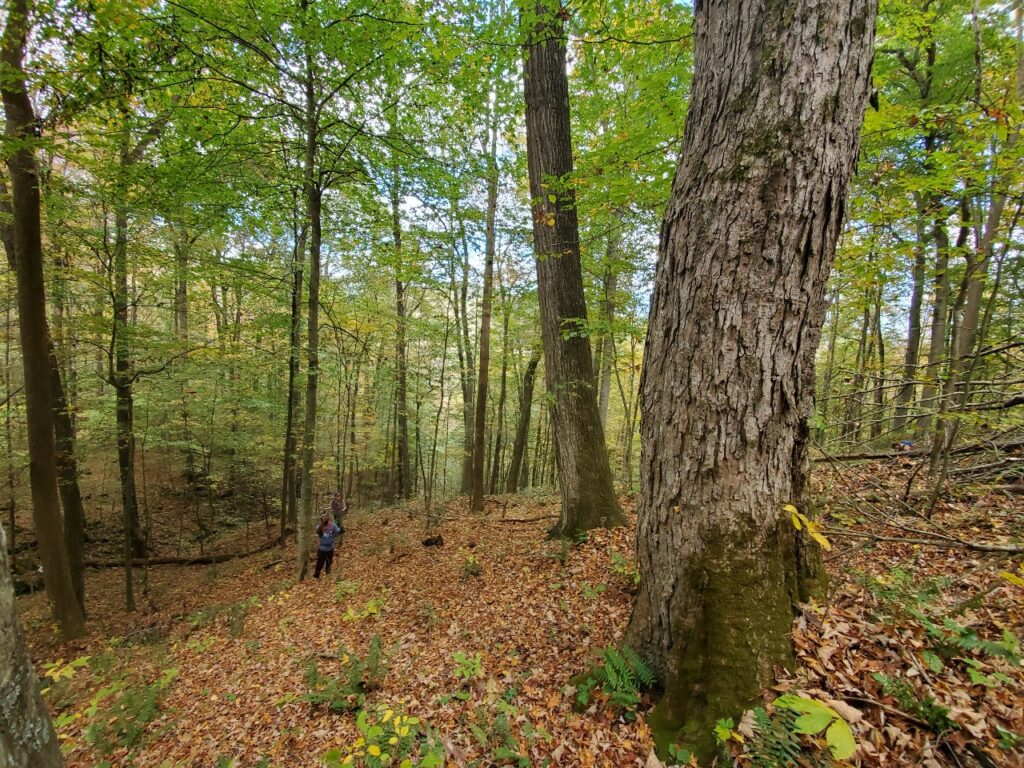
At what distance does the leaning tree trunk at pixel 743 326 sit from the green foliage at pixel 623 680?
16 centimetres

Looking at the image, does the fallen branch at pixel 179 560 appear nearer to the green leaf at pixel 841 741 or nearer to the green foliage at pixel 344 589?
the green foliage at pixel 344 589

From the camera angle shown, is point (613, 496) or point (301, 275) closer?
point (613, 496)

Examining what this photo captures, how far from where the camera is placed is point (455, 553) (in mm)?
7805

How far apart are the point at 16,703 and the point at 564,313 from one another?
18.7 ft

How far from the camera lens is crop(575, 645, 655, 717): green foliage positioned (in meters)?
2.71

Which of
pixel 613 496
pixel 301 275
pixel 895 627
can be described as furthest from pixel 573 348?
pixel 301 275

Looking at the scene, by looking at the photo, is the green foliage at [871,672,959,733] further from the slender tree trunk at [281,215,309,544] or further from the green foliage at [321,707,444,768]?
the slender tree trunk at [281,215,309,544]

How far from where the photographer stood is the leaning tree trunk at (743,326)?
2.28m

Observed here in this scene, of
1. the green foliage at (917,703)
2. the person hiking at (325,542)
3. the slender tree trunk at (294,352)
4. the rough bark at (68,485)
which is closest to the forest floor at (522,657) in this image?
the green foliage at (917,703)

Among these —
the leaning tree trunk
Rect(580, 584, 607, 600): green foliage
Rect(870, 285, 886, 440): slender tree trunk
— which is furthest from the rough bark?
Rect(870, 285, 886, 440): slender tree trunk

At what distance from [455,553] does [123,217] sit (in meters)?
8.58

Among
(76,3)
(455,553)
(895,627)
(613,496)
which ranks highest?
(76,3)

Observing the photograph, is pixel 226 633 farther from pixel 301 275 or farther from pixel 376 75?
pixel 376 75

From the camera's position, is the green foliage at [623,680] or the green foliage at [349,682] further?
the green foliage at [349,682]
